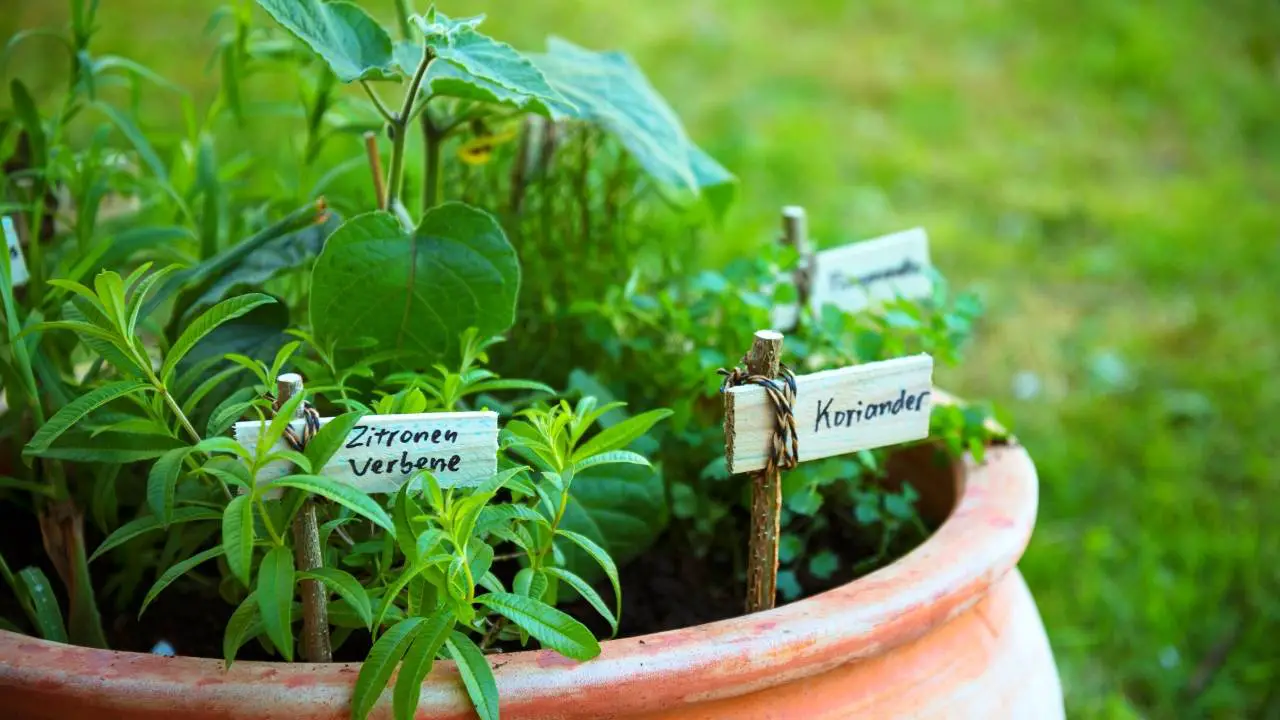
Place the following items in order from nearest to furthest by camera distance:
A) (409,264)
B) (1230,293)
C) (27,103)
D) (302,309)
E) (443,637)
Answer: (443,637), (409,264), (27,103), (302,309), (1230,293)

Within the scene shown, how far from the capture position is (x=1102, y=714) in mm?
1437

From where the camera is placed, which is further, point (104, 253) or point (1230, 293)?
point (1230, 293)

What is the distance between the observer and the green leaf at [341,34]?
795mm

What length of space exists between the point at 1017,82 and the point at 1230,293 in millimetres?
1013

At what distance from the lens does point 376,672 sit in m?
0.67

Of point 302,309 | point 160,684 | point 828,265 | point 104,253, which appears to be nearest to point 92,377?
point 104,253

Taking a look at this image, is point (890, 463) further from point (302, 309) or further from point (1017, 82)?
point (1017, 82)

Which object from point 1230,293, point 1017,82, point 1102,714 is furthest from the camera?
point 1017,82

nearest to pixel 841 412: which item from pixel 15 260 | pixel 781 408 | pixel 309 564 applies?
pixel 781 408

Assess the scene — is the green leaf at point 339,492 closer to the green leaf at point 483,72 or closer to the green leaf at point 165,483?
the green leaf at point 165,483

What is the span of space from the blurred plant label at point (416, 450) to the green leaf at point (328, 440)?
0.03 m

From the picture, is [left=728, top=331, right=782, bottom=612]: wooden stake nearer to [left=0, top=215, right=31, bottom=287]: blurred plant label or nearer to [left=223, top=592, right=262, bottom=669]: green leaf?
[left=223, top=592, right=262, bottom=669]: green leaf

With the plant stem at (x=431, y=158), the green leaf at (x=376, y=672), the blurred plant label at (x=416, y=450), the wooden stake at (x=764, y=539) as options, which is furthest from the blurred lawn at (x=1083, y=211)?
the green leaf at (x=376, y=672)

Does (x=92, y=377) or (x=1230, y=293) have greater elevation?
(x=92, y=377)
